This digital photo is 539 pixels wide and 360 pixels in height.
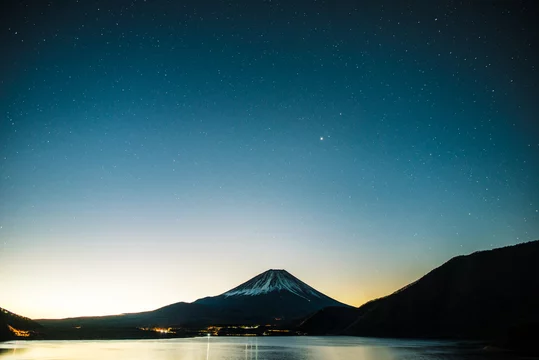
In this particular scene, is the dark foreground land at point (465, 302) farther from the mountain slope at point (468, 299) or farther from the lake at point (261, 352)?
the lake at point (261, 352)

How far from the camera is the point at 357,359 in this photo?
7444 centimetres

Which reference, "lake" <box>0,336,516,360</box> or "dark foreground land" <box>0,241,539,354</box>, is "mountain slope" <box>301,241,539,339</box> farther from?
"lake" <box>0,336,516,360</box>

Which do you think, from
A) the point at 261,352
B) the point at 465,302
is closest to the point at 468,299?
the point at 465,302

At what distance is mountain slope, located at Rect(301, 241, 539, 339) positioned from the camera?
462 ft

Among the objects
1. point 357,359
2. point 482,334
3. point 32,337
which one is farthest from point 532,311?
point 32,337

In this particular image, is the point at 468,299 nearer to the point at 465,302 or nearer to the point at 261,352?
the point at 465,302

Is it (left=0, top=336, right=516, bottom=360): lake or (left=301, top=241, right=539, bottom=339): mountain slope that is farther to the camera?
(left=301, top=241, right=539, bottom=339): mountain slope

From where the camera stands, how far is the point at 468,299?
6068 inches

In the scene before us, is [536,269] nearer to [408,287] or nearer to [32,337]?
[408,287]

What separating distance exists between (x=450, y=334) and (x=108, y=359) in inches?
4435

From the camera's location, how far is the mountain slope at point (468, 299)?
141 metres

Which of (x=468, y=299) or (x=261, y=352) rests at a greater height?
(x=468, y=299)

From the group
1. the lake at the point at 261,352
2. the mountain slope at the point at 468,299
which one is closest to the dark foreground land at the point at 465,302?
the mountain slope at the point at 468,299

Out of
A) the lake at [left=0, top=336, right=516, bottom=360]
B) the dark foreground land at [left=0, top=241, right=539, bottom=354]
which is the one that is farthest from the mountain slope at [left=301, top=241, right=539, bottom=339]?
the lake at [left=0, top=336, right=516, bottom=360]
